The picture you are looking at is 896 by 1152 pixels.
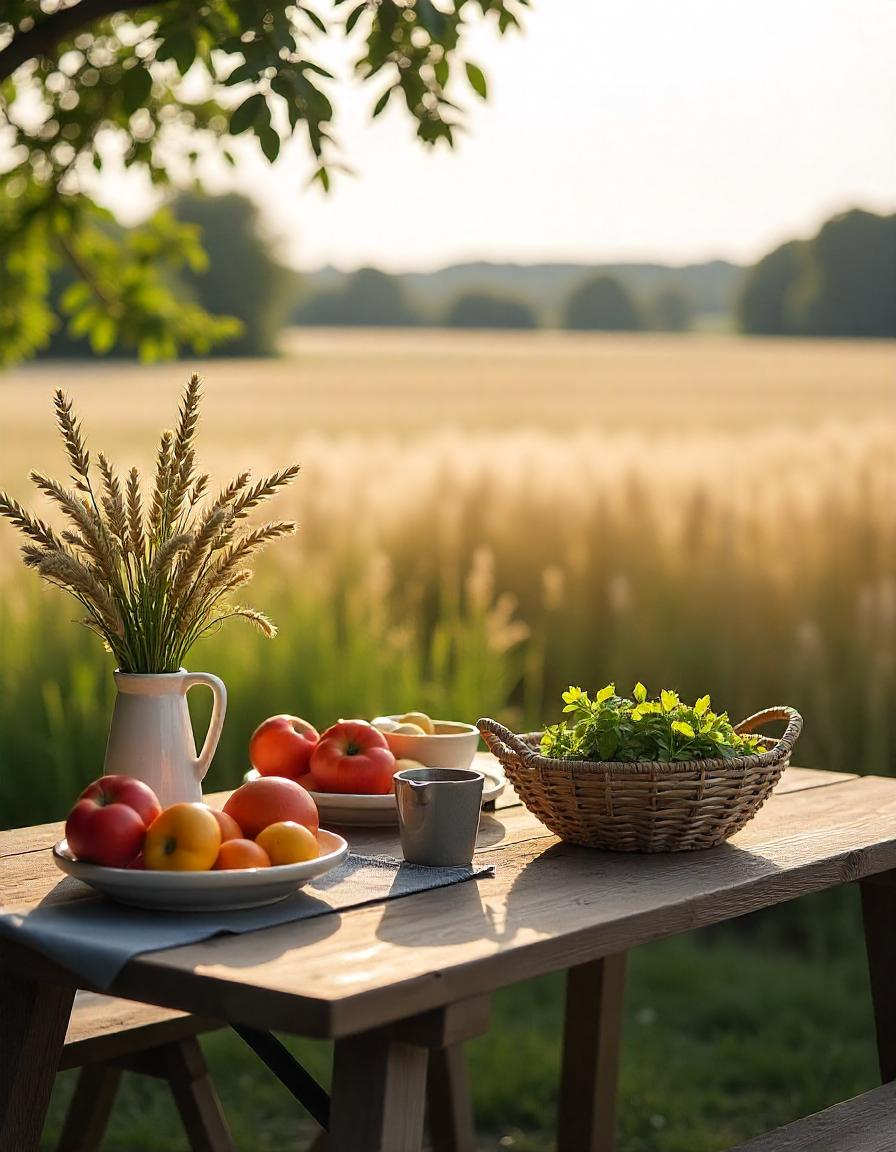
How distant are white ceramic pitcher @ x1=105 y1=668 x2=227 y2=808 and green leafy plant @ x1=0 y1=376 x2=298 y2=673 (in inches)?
1.1

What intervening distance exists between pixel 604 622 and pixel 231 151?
188cm

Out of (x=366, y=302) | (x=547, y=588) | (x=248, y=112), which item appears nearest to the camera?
(x=248, y=112)

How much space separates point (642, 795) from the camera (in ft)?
6.67

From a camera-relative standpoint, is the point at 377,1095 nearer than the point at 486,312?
Yes

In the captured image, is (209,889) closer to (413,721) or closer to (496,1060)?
(413,721)

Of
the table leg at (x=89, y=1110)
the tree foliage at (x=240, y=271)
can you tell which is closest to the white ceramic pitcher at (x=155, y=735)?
the table leg at (x=89, y=1110)

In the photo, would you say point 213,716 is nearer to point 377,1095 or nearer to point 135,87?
point 377,1095

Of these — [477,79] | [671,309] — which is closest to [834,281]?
[671,309]

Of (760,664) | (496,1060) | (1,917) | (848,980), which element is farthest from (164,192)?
(1,917)

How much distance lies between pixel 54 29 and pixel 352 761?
1832 millimetres

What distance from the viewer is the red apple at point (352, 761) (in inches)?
86.8

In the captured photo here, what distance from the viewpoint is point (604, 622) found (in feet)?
17.7

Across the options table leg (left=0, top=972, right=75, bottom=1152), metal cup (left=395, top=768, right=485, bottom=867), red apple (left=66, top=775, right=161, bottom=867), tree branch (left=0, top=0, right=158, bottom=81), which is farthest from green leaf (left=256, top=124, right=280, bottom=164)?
table leg (left=0, top=972, right=75, bottom=1152)

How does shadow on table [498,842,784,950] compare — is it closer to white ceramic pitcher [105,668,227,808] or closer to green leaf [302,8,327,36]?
white ceramic pitcher [105,668,227,808]
